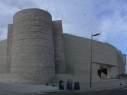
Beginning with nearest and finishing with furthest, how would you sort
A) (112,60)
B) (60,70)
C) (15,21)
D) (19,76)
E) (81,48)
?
(19,76), (15,21), (60,70), (81,48), (112,60)

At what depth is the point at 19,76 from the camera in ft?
115

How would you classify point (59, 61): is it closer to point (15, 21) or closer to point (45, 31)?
point (45, 31)

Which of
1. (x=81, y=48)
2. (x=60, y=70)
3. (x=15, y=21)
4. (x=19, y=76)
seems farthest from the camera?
(x=81, y=48)

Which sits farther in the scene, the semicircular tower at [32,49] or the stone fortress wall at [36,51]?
the stone fortress wall at [36,51]

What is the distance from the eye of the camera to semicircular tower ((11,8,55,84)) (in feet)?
A: 115

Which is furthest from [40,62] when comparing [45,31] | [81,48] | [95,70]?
[95,70]

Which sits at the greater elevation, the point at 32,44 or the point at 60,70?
the point at 32,44

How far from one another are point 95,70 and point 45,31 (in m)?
21.3

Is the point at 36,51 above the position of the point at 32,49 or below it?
below

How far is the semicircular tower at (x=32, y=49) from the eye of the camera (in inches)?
1379

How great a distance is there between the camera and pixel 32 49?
35.5 meters

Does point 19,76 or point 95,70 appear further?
point 95,70

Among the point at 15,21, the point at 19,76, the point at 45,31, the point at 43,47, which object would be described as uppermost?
the point at 15,21

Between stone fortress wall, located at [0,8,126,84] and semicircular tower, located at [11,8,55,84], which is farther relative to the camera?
stone fortress wall, located at [0,8,126,84]
